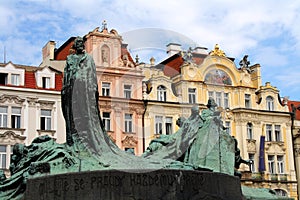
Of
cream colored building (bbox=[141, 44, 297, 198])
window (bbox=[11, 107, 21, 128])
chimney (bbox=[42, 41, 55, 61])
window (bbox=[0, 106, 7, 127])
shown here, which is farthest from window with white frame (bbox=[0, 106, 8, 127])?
cream colored building (bbox=[141, 44, 297, 198])

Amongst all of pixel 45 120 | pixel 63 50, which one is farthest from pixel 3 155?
pixel 63 50

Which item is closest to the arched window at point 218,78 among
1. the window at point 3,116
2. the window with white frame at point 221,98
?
the window with white frame at point 221,98

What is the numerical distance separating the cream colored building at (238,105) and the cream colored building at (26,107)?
16.5 feet

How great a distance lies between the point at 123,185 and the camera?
358 inches

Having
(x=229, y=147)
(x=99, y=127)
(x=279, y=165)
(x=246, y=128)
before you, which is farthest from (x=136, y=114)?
(x=99, y=127)

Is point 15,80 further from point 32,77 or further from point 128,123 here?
point 128,123

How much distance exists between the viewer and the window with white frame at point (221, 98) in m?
34.1

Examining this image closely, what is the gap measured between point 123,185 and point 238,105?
90.3ft

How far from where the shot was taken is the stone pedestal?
9.09m

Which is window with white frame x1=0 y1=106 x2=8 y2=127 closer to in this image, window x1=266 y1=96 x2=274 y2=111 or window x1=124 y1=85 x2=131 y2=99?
window x1=124 y1=85 x2=131 y2=99

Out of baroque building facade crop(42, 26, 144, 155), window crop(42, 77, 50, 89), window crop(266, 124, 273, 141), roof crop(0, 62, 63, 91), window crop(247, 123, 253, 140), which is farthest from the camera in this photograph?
window crop(266, 124, 273, 141)

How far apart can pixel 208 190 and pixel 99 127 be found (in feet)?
7.01

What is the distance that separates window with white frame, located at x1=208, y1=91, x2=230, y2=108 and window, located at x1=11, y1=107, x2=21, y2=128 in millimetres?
10730

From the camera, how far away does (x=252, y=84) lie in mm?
37344
